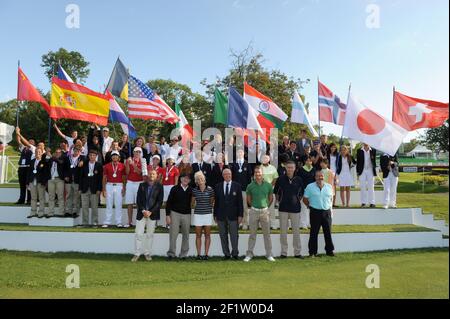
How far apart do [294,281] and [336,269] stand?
4.67 ft

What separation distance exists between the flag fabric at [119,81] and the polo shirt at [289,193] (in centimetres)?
611

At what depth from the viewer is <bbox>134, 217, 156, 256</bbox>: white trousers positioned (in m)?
9.46

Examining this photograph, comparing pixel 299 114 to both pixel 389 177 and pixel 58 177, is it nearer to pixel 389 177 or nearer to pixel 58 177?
pixel 389 177

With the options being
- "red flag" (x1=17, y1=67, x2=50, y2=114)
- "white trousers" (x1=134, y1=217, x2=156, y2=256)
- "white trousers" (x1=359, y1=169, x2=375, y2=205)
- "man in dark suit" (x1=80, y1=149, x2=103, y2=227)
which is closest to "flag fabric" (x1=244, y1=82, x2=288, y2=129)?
"white trousers" (x1=359, y1=169, x2=375, y2=205)

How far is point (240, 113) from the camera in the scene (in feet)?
39.3

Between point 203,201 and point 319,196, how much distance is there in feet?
9.48

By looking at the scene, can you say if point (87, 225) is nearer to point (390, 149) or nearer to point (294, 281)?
point (294, 281)

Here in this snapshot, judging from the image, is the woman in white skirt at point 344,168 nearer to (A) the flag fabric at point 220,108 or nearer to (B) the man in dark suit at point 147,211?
(A) the flag fabric at point 220,108

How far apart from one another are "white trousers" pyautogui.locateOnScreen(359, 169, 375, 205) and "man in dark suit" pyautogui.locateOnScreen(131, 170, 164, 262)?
23.1 ft

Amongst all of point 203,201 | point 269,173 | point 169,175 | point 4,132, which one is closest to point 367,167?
point 269,173

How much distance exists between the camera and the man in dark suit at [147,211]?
945cm

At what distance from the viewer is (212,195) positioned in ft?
31.5

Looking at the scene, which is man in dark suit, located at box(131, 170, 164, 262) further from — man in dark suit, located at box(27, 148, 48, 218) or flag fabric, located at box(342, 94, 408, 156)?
flag fabric, located at box(342, 94, 408, 156)

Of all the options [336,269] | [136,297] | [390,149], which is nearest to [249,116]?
[390,149]
